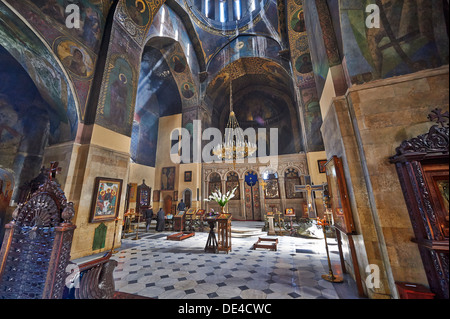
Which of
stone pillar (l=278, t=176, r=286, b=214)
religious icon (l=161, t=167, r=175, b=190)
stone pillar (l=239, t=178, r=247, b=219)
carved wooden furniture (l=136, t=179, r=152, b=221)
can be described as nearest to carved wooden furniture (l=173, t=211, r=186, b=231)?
religious icon (l=161, t=167, r=175, b=190)

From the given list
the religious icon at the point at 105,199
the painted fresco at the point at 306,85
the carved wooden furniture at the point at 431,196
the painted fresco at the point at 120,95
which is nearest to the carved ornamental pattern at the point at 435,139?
the carved wooden furniture at the point at 431,196

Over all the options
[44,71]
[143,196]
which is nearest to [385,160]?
[44,71]

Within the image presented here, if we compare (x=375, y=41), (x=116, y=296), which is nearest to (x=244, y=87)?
(x=375, y=41)

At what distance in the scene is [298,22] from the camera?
31.0 feet

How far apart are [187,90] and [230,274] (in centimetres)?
1348

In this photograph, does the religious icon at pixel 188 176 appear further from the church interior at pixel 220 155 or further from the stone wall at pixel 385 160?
the stone wall at pixel 385 160

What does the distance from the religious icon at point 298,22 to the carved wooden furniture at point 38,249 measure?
12.5 metres

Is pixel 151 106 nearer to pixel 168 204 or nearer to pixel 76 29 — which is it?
pixel 168 204

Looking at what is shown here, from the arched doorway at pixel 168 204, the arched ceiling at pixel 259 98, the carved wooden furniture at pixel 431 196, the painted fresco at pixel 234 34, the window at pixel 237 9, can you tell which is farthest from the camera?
the window at pixel 237 9

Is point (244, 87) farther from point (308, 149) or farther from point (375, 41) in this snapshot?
point (375, 41)

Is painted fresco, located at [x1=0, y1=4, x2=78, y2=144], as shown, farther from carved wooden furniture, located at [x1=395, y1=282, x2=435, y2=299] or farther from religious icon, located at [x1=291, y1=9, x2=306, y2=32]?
religious icon, located at [x1=291, y1=9, x2=306, y2=32]

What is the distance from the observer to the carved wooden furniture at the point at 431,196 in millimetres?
1889

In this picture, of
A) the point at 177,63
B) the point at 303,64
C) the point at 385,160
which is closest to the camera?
the point at 385,160

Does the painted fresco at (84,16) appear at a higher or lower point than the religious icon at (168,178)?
higher
